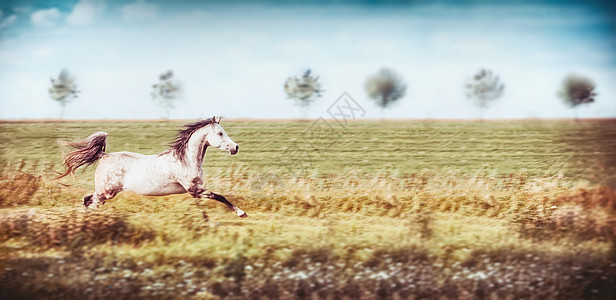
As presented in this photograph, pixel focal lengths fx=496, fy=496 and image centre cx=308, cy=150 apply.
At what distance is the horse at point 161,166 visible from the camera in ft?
17.3

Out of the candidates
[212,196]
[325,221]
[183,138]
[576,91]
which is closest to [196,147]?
[183,138]

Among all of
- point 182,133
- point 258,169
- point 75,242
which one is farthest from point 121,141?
point 258,169

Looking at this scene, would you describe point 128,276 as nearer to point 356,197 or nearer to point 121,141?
point 121,141

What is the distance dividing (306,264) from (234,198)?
110cm

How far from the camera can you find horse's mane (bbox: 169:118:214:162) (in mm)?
5352

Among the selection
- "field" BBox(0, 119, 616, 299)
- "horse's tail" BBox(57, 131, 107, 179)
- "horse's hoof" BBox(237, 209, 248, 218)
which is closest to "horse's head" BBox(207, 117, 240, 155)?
"field" BBox(0, 119, 616, 299)

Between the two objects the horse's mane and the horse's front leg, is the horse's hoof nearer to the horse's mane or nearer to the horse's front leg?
the horse's front leg

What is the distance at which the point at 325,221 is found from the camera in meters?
5.60

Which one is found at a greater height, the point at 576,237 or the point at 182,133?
the point at 182,133

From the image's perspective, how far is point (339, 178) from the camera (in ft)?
19.7

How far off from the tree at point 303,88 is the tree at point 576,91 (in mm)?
3165

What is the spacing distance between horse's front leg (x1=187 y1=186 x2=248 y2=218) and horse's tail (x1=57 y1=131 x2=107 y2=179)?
1.09 meters

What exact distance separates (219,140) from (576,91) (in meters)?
4.58

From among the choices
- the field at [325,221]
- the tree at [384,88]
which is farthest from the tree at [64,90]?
the tree at [384,88]
